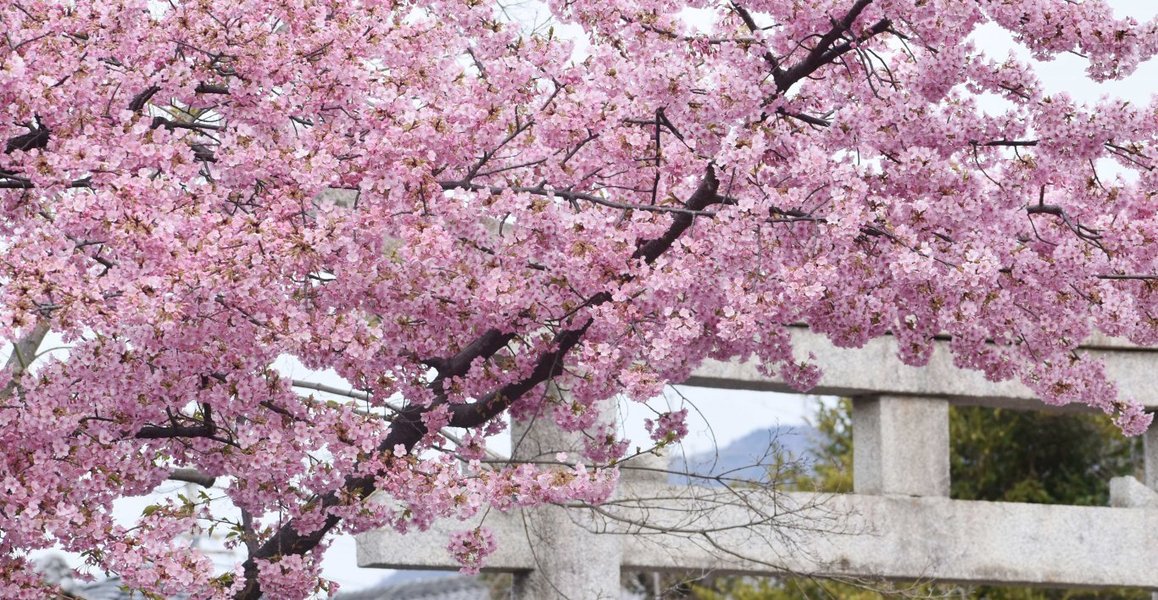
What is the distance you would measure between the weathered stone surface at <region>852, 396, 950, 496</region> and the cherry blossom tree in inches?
139

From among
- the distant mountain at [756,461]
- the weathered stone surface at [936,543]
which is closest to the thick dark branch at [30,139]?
the distant mountain at [756,461]

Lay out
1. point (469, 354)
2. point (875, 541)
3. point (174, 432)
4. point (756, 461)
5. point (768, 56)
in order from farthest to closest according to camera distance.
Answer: point (875, 541), point (756, 461), point (469, 354), point (174, 432), point (768, 56)

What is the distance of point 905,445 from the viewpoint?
10.4 metres

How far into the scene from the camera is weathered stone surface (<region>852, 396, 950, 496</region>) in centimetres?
1034

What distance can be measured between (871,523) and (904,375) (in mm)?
1056

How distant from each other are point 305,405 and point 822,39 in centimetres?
261

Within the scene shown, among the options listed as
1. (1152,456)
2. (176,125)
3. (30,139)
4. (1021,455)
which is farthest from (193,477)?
(1021,455)

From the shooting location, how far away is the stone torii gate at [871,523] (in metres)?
9.38

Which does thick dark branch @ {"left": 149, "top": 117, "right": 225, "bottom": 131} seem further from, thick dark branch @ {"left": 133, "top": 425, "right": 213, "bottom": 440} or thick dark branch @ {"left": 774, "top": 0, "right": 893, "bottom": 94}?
thick dark branch @ {"left": 774, "top": 0, "right": 893, "bottom": 94}

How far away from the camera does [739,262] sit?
20.0ft

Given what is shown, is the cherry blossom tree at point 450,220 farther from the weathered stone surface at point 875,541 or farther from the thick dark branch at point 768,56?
the weathered stone surface at point 875,541

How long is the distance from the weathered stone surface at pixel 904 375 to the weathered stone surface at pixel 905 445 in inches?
4.2

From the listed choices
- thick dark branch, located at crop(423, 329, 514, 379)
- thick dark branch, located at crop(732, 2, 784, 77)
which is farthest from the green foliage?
thick dark branch, located at crop(732, 2, 784, 77)

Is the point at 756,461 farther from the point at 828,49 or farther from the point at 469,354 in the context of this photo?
the point at 828,49
